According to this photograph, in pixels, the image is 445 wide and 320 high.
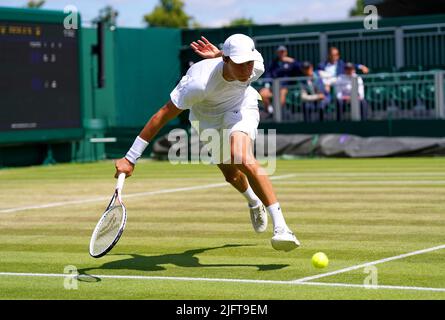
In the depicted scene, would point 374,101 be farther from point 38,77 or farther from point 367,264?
point 367,264

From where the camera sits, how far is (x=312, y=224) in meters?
11.4

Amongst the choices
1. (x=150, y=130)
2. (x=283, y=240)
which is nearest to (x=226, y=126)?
(x=150, y=130)

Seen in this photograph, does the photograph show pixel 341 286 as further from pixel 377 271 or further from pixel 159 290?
pixel 159 290

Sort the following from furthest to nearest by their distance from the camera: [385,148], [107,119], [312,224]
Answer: [107,119], [385,148], [312,224]

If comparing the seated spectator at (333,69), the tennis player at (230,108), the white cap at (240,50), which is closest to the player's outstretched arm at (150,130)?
the tennis player at (230,108)

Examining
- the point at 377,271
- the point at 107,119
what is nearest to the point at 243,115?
the point at 377,271

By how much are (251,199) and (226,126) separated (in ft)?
3.28

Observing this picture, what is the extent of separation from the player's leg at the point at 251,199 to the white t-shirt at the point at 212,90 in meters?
0.78

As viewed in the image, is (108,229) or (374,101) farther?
(374,101)

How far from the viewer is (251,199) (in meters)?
10.3

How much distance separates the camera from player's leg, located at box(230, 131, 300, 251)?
8.73 meters

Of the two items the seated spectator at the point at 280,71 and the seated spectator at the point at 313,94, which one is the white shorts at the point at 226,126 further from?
the seated spectator at the point at 280,71

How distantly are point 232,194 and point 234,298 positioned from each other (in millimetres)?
8030
